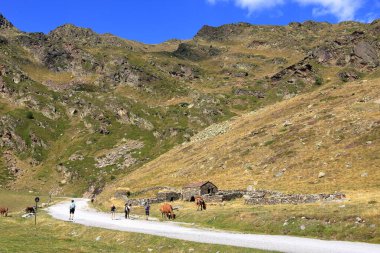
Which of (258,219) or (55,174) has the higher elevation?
(55,174)

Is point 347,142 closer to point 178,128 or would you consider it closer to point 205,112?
point 178,128

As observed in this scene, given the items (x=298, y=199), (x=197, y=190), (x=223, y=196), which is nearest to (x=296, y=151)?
(x=197, y=190)

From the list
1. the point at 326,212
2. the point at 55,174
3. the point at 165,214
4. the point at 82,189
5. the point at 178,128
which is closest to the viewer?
the point at 326,212

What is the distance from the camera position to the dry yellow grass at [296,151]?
2707 inches

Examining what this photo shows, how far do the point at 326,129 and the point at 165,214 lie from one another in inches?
1961

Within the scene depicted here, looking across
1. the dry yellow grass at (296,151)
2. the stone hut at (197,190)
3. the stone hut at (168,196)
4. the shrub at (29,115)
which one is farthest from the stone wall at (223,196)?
the shrub at (29,115)

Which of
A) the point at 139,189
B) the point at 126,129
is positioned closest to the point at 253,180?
the point at 139,189

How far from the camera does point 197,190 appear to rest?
7150 cm

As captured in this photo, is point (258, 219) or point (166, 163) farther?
point (166, 163)

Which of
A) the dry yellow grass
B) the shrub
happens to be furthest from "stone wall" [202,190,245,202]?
the shrub

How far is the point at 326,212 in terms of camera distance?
36781 millimetres

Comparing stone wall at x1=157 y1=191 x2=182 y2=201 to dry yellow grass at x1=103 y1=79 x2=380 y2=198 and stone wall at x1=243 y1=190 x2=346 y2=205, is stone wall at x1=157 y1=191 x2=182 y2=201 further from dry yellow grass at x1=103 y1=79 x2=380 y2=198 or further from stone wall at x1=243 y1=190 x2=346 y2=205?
stone wall at x1=243 y1=190 x2=346 y2=205

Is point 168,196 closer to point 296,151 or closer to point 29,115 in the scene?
point 296,151

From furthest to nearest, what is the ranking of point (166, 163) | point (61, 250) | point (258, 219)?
1. point (166, 163)
2. point (258, 219)
3. point (61, 250)
